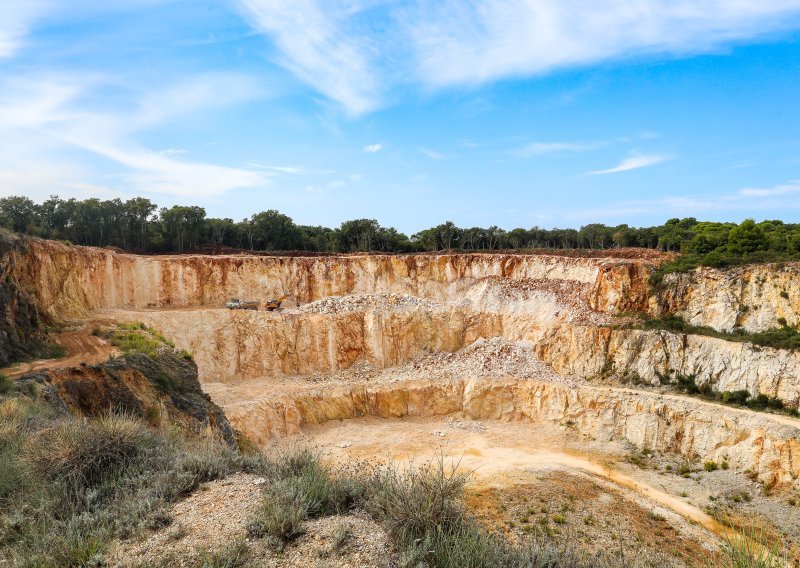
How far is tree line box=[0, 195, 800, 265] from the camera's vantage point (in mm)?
40375

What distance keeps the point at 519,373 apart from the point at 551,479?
11939 mm

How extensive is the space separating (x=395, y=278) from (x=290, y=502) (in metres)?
39.4

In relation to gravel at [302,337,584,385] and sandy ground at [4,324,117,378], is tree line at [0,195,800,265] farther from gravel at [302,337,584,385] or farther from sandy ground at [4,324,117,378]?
sandy ground at [4,324,117,378]

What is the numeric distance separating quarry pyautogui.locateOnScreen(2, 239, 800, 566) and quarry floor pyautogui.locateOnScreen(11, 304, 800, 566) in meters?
0.11

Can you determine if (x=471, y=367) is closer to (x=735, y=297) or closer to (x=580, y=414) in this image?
(x=580, y=414)

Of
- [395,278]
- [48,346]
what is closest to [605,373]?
[395,278]

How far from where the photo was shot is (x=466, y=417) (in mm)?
31062

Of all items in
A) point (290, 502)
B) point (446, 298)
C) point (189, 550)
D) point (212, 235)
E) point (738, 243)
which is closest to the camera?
point (189, 550)

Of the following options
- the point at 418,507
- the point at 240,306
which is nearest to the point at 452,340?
the point at 240,306

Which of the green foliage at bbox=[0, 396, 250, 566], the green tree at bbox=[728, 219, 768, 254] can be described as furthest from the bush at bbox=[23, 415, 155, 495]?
the green tree at bbox=[728, 219, 768, 254]

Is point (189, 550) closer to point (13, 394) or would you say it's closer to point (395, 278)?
point (13, 394)

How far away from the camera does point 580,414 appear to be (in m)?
28.3

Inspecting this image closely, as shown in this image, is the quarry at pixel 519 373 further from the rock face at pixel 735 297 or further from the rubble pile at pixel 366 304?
the rubble pile at pixel 366 304

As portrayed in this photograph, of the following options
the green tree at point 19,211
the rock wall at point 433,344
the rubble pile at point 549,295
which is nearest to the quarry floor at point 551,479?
the rock wall at point 433,344
